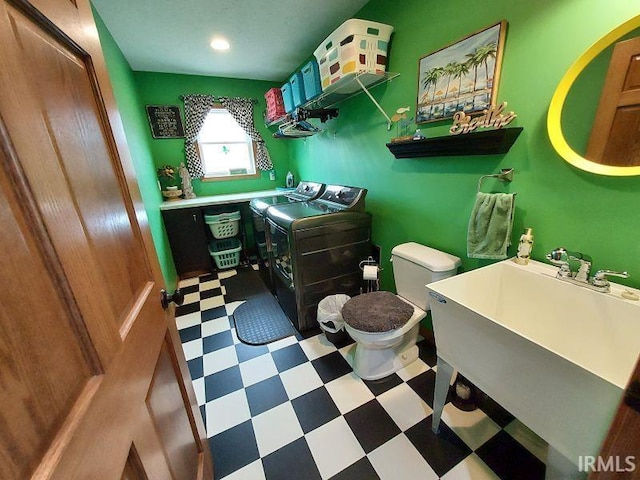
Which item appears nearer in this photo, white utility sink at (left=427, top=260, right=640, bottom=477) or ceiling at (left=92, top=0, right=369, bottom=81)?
white utility sink at (left=427, top=260, right=640, bottom=477)

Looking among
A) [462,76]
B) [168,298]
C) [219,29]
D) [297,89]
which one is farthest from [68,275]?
[297,89]

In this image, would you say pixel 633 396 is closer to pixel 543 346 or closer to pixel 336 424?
pixel 543 346

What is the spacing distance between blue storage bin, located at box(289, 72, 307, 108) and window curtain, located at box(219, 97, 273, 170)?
3.85ft

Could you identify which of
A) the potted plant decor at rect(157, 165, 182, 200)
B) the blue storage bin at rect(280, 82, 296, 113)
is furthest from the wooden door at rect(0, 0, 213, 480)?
the potted plant decor at rect(157, 165, 182, 200)

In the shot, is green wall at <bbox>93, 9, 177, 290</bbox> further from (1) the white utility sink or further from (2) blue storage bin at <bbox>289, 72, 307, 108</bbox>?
(1) the white utility sink

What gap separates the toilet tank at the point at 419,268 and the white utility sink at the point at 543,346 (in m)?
0.25

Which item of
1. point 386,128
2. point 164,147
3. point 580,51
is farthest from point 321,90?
point 164,147

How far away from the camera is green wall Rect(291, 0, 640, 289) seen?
3.30 ft

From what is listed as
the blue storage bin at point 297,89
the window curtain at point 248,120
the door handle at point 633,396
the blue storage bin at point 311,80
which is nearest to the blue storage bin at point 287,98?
the blue storage bin at point 297,89

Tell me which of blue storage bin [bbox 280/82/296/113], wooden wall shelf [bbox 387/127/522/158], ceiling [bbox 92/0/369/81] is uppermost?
ceiling [bbox 92/0/369/81]

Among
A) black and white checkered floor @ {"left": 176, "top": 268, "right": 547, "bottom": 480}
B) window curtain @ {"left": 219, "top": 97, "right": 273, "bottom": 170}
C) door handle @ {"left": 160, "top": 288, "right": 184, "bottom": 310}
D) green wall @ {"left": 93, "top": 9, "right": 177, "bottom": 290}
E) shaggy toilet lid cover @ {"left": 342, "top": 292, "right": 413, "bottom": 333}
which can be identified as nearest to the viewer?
door handle @ {"left": 160, "top": 288, "right": 184, "bottom": 310}

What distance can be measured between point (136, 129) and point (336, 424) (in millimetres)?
3060

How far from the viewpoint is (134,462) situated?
1.82ft

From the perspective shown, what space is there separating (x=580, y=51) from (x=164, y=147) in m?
3.84
